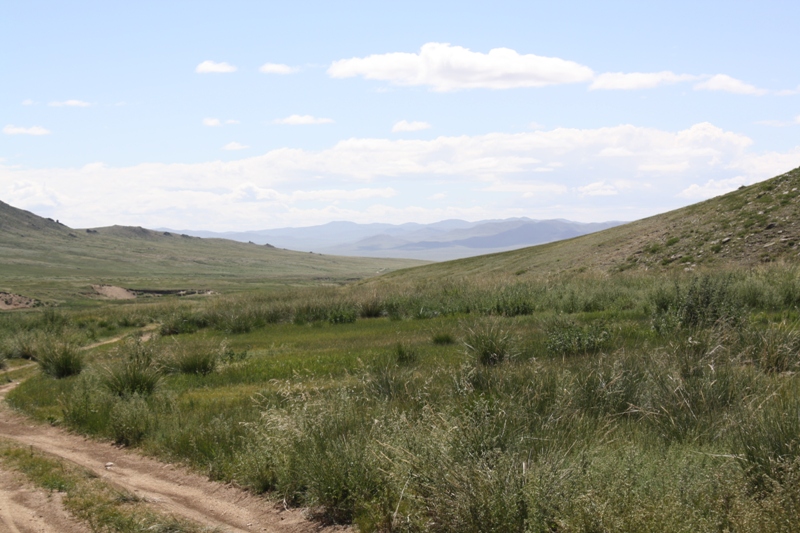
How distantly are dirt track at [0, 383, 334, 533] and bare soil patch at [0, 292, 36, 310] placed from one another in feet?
213

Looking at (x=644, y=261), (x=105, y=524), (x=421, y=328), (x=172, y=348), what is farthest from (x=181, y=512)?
(x=644, y=261)

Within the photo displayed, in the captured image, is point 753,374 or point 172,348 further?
point 172,348

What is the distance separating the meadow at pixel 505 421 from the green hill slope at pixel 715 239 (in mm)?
11021

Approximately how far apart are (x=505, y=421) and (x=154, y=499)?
4295 millimetres

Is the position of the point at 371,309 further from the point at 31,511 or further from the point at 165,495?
the point at 31,511

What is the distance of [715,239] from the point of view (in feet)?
97.0

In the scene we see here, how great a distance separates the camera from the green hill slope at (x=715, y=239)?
26.6 meters

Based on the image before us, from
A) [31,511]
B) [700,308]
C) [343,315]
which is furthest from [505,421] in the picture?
[343,315]

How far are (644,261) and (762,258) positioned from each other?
6285 mm

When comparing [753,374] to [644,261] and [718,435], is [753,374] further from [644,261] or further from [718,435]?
[644,261]

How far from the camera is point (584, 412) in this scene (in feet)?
23.2

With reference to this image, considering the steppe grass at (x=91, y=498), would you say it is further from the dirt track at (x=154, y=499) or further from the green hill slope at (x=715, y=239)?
the green hill slope at (x=715, y=239)

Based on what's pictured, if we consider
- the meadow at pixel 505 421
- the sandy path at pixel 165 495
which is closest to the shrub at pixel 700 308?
the meadow at pixel 505 421

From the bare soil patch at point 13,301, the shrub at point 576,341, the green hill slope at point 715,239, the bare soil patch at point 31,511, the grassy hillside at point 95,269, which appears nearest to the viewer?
the bare soil patch at point 31,511
